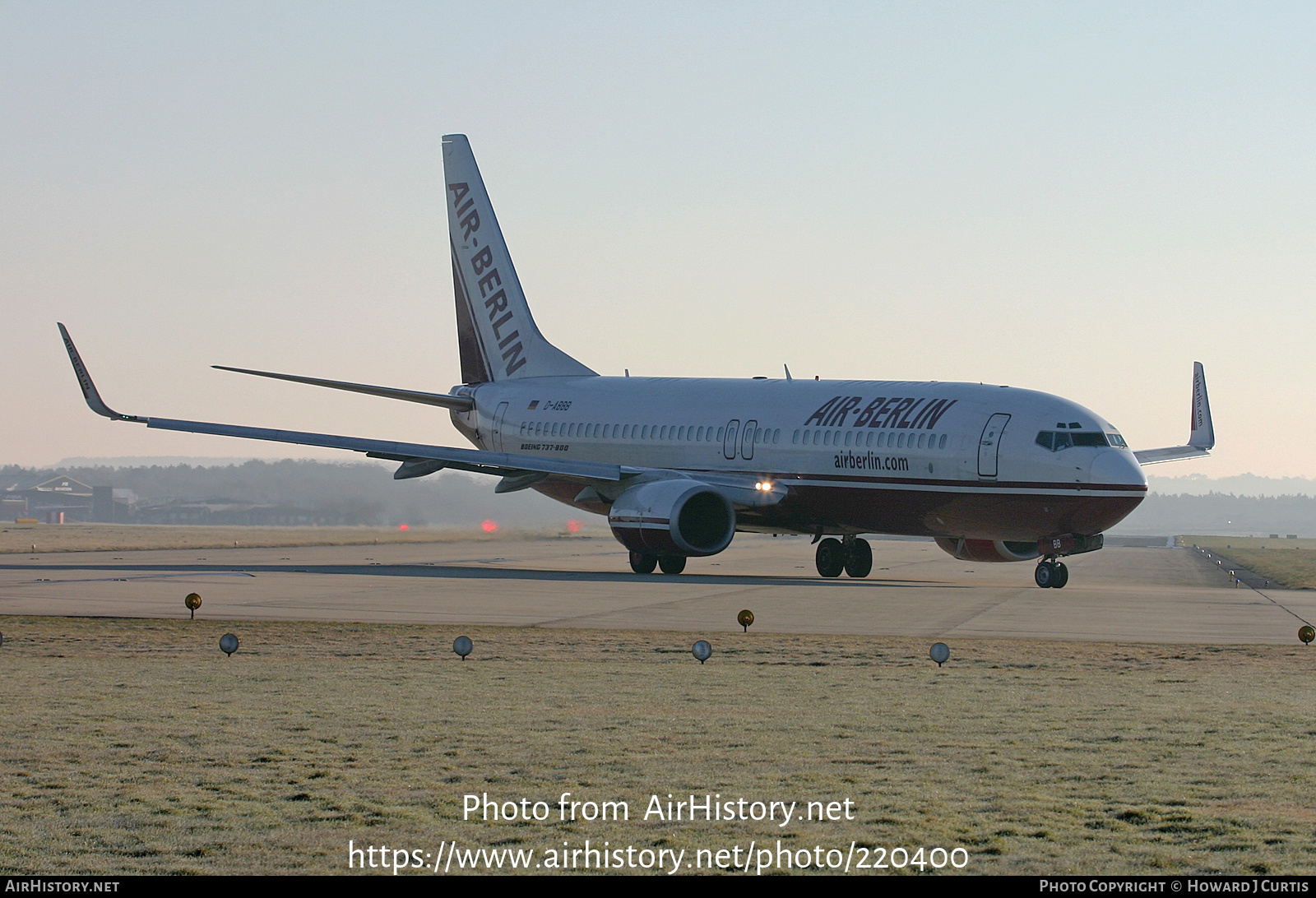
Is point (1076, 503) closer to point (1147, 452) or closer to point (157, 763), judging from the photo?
point (1147, 452)

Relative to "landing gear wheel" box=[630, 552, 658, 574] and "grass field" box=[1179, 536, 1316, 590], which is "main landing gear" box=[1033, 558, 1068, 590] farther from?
"landing gear wheel" box=[630, 552, 658, 574]

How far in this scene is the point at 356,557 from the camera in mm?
47281

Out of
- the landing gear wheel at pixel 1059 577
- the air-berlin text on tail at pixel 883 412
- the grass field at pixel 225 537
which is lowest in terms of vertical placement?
the grass field at pixel 225 537

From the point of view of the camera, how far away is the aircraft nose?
32688 millimetres

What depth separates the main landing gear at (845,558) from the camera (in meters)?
39.8

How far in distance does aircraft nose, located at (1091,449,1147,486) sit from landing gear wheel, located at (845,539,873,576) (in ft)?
27.5

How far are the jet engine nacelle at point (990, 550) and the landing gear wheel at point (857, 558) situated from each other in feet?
6.41

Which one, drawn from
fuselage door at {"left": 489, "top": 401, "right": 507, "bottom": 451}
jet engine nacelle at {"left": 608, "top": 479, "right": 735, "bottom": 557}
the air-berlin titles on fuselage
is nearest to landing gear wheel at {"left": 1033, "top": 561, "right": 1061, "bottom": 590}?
jet engine nacelle at {"left": 608, "top": 479, "right": 735, "bottom": 557}

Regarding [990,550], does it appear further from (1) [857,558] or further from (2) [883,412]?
(2) [883,412]

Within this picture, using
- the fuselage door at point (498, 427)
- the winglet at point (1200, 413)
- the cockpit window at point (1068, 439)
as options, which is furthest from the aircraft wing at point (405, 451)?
the winglet at point (1200, 413)

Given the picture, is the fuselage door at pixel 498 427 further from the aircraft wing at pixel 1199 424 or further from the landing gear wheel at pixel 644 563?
the aircraft wing at pixel 1199 424
